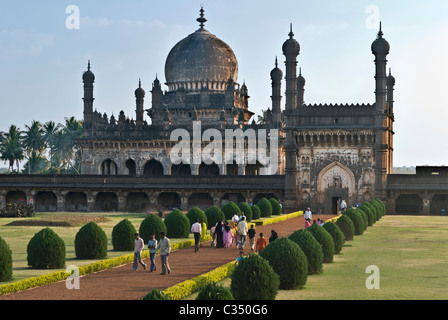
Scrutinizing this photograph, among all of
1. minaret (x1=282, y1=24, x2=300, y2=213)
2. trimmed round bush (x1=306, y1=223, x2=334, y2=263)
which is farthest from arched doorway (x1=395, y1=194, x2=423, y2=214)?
trimmed round bush (x1=306, y1=223, x2=334, y2=263)

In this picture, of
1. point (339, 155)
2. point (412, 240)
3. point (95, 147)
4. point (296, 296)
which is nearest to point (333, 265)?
point (296, 296)

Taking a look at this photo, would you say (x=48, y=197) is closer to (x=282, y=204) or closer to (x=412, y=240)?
(x=282, y=204)

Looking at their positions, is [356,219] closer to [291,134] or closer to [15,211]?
[291,134]

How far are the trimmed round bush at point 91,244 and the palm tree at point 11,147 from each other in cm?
6405

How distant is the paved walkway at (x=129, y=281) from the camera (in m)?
15.6

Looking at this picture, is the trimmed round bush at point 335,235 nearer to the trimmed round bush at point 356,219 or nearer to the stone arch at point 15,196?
the trimmed round bush at point 356,219

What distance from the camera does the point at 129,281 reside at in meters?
17.9

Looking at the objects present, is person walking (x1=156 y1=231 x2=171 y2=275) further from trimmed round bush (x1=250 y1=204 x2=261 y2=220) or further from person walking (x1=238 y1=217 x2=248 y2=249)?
trimmed round bush (x1=250 y1=204 x2=261 y2=220)

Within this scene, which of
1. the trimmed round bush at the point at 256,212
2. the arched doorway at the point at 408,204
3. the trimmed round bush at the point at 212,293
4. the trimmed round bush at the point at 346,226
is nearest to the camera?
the trimmed round bush at the point at 212,293

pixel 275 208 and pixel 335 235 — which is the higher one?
pixel 335 235

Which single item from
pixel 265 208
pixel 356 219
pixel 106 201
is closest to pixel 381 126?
pixel 265 208

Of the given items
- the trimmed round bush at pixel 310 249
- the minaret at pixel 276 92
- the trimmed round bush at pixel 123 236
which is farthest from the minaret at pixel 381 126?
the trimmed round bush at pixel 310 249

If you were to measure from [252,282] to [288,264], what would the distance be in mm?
2898

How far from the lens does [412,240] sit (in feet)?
99.2
